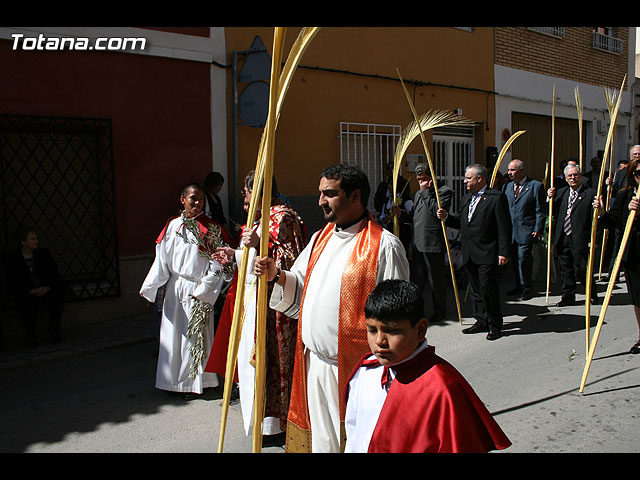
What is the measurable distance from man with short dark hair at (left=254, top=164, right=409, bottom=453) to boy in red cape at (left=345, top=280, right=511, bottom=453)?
66 centimetres

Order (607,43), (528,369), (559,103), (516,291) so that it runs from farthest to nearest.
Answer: (607,43) → (559,103) → (516,291) → (528,369)

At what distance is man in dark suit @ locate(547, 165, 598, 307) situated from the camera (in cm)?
815

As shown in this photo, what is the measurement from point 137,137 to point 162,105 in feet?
1.87

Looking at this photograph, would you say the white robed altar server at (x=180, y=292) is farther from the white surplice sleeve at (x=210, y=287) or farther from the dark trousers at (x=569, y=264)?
the dark trousers at (x=569, y=264)

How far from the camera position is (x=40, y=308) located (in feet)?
22.4

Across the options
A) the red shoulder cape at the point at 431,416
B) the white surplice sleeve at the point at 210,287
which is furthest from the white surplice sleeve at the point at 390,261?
the white surplice sleeve at the point at 210,287

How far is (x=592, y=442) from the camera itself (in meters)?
4.28

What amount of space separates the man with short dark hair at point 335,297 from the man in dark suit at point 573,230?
18.9 feet

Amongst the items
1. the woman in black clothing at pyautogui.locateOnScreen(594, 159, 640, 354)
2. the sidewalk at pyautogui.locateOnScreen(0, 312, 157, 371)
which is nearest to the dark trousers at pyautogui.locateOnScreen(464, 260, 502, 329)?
the woman in black clothing at pyautogui.locateOnScreen(594, 159, 640, 354)

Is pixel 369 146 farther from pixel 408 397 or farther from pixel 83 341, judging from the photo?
pixel 408 397

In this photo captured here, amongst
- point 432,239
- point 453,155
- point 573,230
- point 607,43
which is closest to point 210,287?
point 432,239

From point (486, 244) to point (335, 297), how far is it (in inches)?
169

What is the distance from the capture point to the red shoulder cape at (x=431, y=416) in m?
2.10
